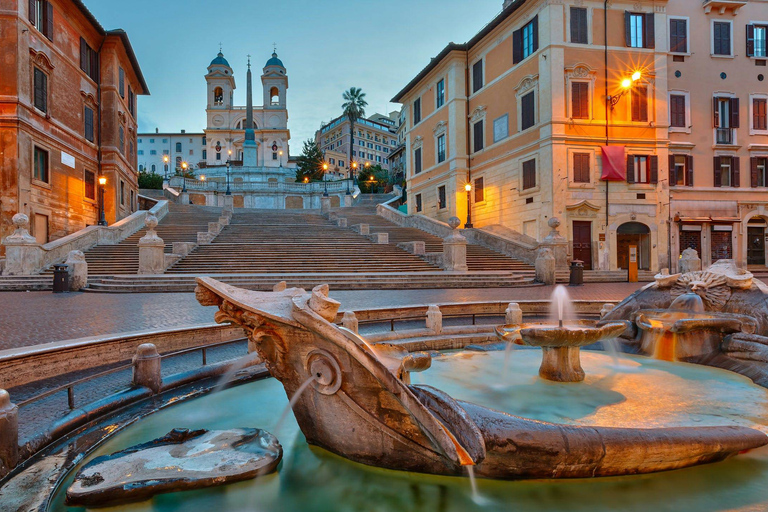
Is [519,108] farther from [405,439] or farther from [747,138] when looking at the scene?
[405,439]

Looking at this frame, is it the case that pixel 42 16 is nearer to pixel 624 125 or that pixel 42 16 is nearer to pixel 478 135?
pixel 478 135

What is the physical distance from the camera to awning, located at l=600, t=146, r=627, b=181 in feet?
78.8

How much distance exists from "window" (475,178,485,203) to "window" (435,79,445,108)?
23.0 feet

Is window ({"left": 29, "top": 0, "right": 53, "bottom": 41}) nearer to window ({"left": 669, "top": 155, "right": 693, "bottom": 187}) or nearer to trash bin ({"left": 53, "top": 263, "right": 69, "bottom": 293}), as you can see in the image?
trash bin ({"left": 53, "top": 263, "right": 69, "bottom": 293})

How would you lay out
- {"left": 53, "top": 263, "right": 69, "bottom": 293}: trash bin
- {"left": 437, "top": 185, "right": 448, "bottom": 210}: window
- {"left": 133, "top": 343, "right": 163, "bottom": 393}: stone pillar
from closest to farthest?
{"left": 133, "top": 343, "right": 163, "bottom": 393}: stone pillar < {"left": 53, "top": 263, "right": 69, "bottom": 293}: trash bin < {"left": 437, "top": 185, "right": 448, "bottom": 210}: window

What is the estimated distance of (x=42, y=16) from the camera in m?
23.6

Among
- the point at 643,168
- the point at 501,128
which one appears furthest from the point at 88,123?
the point at 643,168

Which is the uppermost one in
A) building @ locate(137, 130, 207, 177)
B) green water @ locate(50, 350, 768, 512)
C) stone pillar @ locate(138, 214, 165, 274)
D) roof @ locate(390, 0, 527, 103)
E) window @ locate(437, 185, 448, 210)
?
building @ locate(137, 130, 207, 177)

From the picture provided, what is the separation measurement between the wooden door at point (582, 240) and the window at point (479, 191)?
7.23 m

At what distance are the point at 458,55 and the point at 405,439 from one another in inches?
1270

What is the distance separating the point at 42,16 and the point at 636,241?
114 ft

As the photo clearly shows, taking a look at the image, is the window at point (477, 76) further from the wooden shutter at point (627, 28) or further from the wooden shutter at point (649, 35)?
the wooden shutter at point (649, 35)

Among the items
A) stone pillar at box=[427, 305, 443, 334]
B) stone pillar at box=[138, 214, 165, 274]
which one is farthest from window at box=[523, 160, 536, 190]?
stone pillar at box=[427, 305, 443, 334]

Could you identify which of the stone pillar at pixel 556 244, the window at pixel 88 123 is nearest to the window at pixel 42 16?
the window at pixel 88 123
